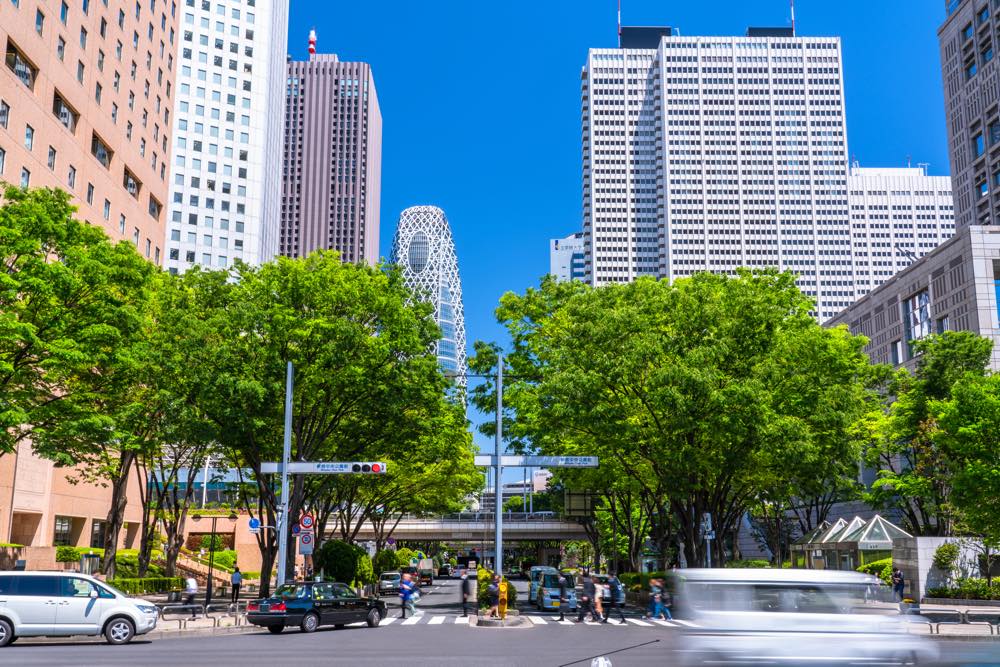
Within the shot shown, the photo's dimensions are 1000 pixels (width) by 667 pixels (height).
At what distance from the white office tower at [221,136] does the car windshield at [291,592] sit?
343ft

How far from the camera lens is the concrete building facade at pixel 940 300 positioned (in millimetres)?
65188

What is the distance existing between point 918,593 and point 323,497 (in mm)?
29367

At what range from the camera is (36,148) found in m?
52.1

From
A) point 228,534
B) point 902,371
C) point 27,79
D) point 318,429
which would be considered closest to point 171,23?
point 27,79

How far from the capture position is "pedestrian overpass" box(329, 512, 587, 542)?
96.4 metres

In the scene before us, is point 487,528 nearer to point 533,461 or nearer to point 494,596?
point 494,596

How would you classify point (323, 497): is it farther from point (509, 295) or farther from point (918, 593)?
point (918, 593)

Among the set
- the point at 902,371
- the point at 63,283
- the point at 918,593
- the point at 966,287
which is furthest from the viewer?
the point at 966,287

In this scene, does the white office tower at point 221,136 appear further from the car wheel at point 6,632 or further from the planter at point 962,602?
the car wheel at point 6,632

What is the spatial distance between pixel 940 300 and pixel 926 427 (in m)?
26.2

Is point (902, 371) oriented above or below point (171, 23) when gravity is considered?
below

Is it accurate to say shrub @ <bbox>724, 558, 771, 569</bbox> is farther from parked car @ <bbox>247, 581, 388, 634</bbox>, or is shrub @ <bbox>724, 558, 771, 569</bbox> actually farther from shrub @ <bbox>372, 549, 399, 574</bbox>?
shrub @ <bbox>372, 549, 399, 574</bbox>

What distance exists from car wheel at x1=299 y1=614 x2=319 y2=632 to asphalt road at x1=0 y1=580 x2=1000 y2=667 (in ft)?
1.42

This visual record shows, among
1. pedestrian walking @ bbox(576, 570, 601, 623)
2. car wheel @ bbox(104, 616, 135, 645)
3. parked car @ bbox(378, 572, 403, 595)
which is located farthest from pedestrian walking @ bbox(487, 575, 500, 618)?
parked car @ bbox(378, 572, 403, 595)
